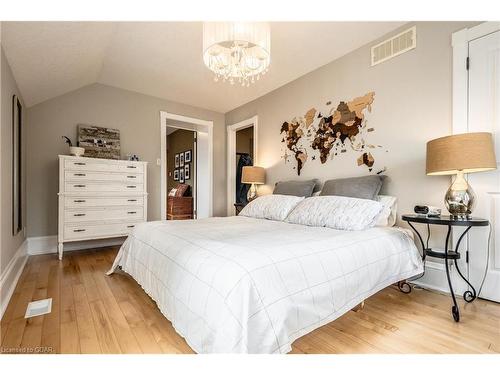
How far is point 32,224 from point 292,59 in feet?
12.4

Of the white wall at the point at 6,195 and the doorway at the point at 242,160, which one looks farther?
the doorway at the point at 242,160

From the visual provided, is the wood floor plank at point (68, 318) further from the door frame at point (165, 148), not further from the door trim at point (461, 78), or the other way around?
the door trim at point (461, 78)

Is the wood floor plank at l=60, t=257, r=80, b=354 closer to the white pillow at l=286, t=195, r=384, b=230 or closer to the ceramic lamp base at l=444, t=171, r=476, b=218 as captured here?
the white pillow at l=286, t=195, r=384, b=230

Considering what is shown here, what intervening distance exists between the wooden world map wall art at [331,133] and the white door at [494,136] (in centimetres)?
78

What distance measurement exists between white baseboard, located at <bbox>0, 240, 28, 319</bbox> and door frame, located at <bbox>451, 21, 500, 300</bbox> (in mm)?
3407

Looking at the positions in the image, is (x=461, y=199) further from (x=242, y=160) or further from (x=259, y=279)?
(x=242, y=160)

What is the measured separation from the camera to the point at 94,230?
320 centimetres

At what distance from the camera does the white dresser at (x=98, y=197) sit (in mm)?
3039

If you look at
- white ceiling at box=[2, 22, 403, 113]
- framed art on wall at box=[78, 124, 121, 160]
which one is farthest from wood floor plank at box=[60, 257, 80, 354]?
white ceiling at box=[2, 22, 403, 113]

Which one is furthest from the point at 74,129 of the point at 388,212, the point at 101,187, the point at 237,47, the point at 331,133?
the point at 388,212

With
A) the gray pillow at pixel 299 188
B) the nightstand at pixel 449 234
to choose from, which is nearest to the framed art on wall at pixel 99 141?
the gray pillow at pixel 299 188

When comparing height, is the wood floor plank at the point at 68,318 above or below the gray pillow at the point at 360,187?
below

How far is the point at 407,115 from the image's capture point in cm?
239
